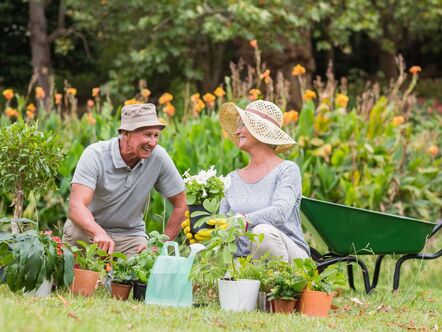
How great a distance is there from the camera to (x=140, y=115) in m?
4.43

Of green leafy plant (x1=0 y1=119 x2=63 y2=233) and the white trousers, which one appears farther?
green leafy plant (x1=0 y1=119 x2=63 y2=233)

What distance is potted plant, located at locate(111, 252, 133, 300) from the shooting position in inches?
157

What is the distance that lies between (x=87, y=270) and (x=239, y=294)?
0.72m

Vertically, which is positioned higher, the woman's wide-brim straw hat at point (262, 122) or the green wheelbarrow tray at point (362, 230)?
the woman's wide-brim straw hat at point (262, 122)

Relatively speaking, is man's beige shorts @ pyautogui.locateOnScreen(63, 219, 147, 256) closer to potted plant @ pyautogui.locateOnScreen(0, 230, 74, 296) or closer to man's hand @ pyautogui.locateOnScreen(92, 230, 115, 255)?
man's hand @ pyautogui.locateOnScreen(92, 230, 115, 255)

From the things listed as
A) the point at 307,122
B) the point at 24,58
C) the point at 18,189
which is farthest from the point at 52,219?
the point at 24,58

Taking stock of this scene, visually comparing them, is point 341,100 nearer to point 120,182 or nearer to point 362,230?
point 362,230

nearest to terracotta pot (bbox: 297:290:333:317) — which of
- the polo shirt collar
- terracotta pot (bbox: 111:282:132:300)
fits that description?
terracotta pot (bbox: 111:282:132:300)

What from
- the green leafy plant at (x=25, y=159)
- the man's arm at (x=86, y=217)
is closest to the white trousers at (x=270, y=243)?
the man's arm at (x=86, y=217)

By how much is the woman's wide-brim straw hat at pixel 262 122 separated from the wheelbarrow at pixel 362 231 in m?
0.43

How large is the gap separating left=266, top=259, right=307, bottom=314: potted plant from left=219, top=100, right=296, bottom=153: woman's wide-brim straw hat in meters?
0.77

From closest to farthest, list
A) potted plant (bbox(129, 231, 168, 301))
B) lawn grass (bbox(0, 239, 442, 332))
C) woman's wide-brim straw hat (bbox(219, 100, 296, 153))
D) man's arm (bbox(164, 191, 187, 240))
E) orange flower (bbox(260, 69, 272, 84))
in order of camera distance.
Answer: lawn grass (bbox(0, 239, 442, 332)), potted plant (bbox(129, 231, 168, 301)), woman's wide-brim straw hat (bbox(219, 100, 296, 153)), man's arm (bbox(164, 191, 187, 240)), orange flower (bbox(260, 69, 272, 84))

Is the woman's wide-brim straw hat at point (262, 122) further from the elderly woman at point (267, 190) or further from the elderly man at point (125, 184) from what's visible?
the elderly man at point (125, 184)

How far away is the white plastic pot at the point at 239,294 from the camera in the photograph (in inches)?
150
